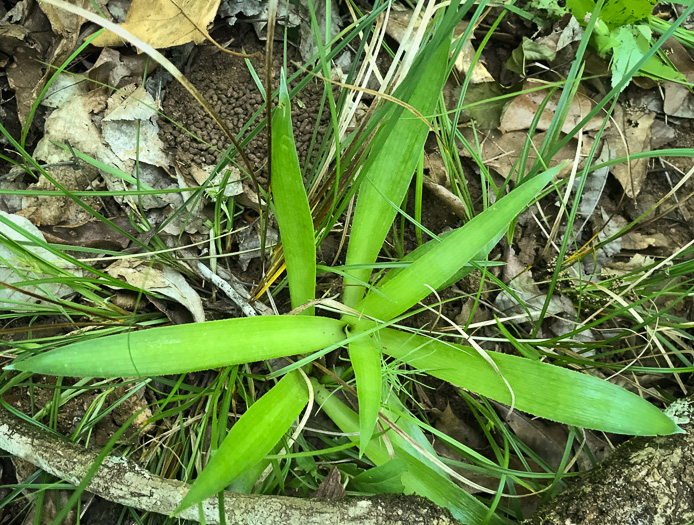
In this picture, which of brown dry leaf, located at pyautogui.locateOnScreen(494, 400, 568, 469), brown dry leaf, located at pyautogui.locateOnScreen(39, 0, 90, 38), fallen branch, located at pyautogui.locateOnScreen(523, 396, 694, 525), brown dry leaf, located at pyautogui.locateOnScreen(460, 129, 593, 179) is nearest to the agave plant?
fallen branch, located at pyautogui.locateOnScreen(523, 396, 694, 525)

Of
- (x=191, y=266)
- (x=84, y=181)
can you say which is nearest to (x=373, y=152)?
(x=191, y=266)

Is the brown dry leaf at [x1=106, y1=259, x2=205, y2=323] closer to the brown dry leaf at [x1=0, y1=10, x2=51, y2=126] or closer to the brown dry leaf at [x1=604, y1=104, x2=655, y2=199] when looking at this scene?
the brown dry leaf at [x1=0, y1=10, x2=51, y2=126]

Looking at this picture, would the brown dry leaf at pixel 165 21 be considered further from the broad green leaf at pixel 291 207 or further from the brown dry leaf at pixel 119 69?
the broad green leaf at pixel 291 207

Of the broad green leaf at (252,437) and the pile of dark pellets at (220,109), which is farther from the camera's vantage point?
the pile of dark pellets at (220,109)

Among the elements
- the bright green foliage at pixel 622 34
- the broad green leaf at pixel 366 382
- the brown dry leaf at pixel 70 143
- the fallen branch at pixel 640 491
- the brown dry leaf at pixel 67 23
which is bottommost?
the fallen branch at pixel 640 491

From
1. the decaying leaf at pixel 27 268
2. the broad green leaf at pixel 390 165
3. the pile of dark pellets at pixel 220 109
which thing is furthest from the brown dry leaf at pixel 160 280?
the broad green leaf at pixel 390 165

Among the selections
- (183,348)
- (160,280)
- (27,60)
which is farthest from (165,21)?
(183,348)
